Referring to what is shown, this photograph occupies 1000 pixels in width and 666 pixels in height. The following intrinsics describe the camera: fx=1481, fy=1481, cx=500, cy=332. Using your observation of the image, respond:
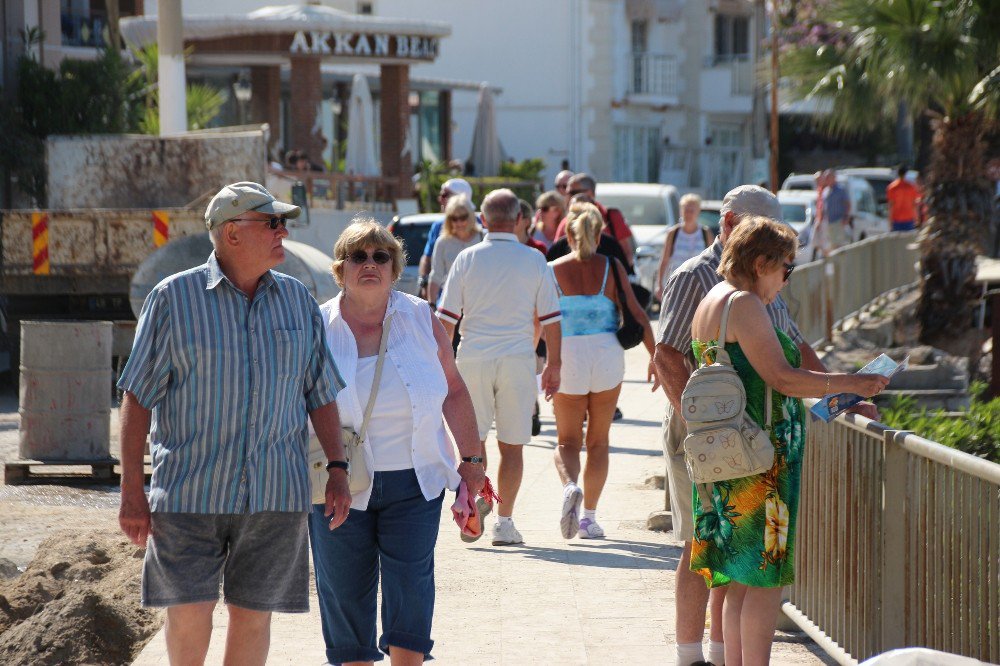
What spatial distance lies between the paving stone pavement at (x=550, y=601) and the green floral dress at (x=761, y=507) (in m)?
1.19

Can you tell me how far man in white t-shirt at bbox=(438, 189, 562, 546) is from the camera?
7715 millimetres

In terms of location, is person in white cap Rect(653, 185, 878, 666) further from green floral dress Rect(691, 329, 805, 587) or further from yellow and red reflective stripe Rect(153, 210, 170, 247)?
yellow and red reflective stripe Rect(153, 210, 170, 247)

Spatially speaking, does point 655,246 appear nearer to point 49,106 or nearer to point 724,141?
point 49,106

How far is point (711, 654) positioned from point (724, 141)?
153 ft

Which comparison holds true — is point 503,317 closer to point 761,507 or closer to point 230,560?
point 761,507

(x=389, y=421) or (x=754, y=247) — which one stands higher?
(x=754, y=247)

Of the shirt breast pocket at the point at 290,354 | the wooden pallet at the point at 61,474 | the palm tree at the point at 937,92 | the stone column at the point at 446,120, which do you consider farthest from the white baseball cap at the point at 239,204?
the stone column at the point at 446,120

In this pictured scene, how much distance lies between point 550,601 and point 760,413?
2304 millimetres

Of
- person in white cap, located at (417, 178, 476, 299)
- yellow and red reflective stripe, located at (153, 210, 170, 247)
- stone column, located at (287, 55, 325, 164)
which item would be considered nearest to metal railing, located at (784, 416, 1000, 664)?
person in white cap, located at (417, 178, 476, 299)

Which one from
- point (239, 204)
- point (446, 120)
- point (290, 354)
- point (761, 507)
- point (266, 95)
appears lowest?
point (761, 507)

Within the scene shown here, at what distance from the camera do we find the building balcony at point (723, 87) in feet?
160

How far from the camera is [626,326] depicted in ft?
27.0

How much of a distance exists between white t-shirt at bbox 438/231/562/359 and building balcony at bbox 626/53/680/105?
36435 mm

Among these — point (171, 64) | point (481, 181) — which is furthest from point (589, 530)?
point (481, 181)
